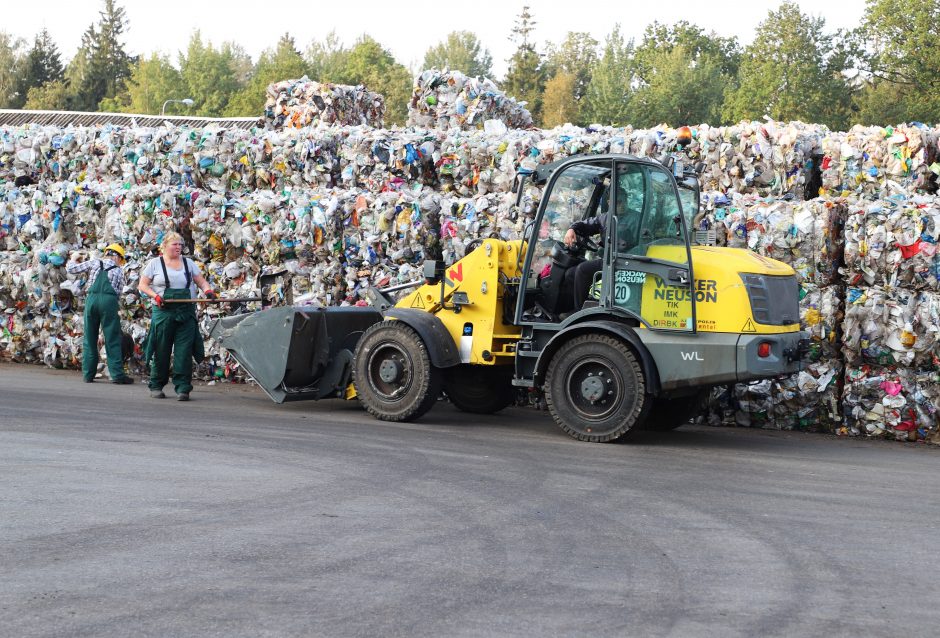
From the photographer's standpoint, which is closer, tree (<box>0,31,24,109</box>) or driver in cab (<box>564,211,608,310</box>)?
driver in cab (<box>564,211,608,310</box>)

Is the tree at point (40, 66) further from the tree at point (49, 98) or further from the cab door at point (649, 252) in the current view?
the cab door at point (649, 252)

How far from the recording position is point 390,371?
11.0m

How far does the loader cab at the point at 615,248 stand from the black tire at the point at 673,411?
4.07 ft

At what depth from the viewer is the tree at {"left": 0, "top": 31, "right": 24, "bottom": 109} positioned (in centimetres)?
10512

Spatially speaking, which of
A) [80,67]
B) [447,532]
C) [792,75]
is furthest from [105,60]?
[447,532]

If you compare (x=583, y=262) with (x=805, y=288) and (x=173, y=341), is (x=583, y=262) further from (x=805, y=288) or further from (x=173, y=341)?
(x=173, y=341)

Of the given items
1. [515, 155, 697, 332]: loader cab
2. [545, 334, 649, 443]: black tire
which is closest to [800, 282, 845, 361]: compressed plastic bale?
[515, 155, 697, 332]: loader cab

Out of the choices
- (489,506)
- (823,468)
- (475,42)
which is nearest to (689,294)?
(823,468)

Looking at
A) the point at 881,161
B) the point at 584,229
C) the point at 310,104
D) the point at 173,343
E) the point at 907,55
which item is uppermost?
the point at 907,55

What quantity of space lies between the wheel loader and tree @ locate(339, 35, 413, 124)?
76663mm

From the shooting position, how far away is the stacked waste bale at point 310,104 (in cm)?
1855

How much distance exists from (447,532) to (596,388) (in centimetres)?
374

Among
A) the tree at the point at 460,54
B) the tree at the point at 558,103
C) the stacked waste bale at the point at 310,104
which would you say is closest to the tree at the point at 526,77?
the tree at the point at 558,103

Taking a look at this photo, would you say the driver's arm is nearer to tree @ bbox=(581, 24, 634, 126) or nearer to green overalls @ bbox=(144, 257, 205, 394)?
green overalls @ bbox=(144, 257, 205, 394)
